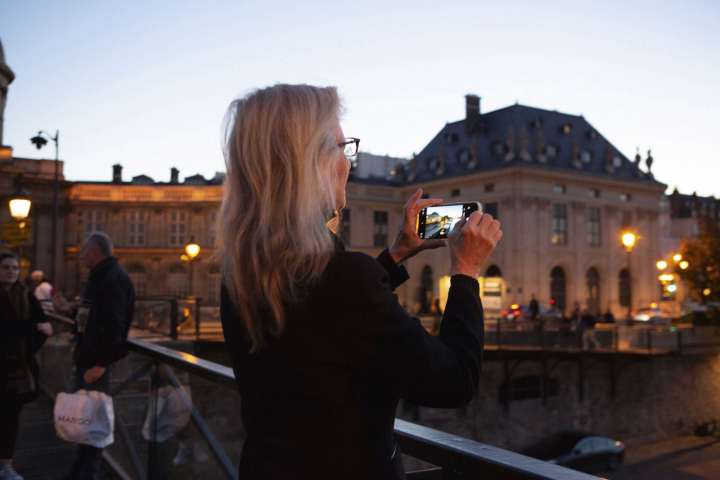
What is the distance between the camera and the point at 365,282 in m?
1.40

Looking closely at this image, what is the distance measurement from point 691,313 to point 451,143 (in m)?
25.3

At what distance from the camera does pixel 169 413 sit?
13.3ft

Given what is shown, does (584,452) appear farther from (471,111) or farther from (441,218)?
(471,111)

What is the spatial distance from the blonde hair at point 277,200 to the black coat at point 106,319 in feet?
11.8

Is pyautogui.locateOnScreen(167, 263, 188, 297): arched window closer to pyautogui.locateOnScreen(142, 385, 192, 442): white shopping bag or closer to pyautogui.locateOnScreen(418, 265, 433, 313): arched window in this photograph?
pyautogui.locateOnScreen(418, 265, 433, 313): arched window

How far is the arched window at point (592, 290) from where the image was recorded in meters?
46.7

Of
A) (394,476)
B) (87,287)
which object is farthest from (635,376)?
(394,476)

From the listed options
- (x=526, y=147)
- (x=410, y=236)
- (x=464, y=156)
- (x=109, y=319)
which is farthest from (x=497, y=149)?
(x=410, y=236)

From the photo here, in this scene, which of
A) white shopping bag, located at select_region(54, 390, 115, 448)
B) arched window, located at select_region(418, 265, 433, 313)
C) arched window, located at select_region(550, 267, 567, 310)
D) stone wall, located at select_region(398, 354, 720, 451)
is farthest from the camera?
arched window, located at select_region(418, 265, 433, 313)

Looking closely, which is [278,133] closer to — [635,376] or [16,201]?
[16,201]

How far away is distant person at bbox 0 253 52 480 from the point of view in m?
5.16

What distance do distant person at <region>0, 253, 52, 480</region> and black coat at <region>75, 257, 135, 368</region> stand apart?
64cm

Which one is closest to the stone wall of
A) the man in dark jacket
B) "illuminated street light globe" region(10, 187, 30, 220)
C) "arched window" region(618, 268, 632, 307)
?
"illuminated street light globe" region(10, 187, 30, 220)

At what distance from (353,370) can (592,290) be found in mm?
49056
